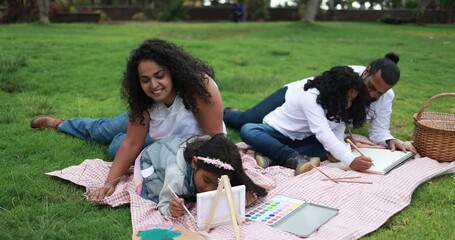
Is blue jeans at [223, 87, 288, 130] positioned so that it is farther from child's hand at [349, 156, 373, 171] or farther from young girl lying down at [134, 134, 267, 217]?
young girl lying down at [134, 134, 267, 217]

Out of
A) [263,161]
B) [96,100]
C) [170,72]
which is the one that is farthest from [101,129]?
[96,100]

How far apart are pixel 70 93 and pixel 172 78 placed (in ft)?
11.2

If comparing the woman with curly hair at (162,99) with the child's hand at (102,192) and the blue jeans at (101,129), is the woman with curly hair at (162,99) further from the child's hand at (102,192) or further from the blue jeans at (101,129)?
the blue jeans at (101,129)

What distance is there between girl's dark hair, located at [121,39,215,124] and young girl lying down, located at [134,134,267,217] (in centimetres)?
32

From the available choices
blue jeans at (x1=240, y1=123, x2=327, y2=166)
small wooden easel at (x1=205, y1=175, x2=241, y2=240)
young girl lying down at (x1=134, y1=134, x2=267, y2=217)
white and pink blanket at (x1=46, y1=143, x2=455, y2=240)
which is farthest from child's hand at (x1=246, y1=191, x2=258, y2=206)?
blue jeans at (x1=240, y1=123, x2=327, y2=166)

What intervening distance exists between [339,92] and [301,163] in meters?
0.60

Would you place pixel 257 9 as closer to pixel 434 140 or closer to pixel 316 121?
pixel 434 140

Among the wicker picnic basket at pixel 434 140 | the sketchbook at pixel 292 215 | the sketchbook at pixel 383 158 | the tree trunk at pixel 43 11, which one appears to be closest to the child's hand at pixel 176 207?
the sketchbook at pixel 292 215

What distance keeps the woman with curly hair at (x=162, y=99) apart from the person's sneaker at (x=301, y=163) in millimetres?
621

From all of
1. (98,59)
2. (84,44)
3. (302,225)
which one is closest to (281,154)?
(302,225)

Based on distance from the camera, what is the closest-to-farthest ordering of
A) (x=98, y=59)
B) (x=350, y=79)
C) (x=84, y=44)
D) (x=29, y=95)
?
1. (x=350, y=79)
2. (x=29, y=95)
3. (x=98, y=59)
4. (x=84, y=44)

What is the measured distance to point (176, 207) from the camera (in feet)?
9.37

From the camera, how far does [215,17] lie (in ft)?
91.4

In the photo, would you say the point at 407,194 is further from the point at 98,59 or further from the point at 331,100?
the point at 98,59
